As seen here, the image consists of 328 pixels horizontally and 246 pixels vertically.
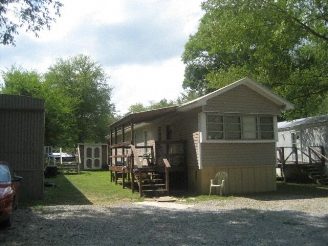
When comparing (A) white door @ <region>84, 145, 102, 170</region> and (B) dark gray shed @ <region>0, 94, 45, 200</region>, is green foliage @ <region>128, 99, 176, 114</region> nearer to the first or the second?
(A) white door @ <region>84, 145, 102, 170</region>

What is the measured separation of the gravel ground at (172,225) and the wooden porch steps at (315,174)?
6.84 meters

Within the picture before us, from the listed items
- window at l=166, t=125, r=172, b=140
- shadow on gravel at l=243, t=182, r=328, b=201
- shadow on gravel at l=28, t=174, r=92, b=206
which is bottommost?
shadow on gravel at l=243, t=182, r=328, b=201

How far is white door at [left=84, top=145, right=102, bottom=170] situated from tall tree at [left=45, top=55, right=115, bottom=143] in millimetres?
10285

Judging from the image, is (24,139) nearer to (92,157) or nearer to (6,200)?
(6,200)

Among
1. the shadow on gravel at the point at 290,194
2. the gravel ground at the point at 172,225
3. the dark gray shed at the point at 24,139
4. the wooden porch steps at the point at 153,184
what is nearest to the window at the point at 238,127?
the shadow on gravel at the point at 290,194

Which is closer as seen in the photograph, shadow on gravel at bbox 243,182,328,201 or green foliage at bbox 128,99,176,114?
shadow on gravel at bbox 243,182,328,201

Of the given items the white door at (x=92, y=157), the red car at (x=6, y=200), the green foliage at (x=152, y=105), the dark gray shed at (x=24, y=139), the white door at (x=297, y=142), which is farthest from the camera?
the green foliage at (x=152, y=105)

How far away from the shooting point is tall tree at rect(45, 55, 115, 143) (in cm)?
4259

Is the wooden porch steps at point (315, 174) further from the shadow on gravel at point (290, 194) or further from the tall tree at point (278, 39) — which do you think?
the tall tree at point (278, 39)

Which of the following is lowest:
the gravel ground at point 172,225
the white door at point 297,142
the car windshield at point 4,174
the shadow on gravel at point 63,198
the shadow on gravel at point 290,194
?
the shadow on gravel at point 290,194

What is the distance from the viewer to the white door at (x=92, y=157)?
103 feet

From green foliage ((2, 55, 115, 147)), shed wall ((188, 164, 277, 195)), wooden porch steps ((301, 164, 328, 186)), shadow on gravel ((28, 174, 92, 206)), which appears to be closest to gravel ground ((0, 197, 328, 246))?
shadow on gravel ((28, 174, 92, 206))

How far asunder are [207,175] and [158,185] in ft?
6.52

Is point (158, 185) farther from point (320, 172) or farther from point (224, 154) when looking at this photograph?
point (320, 172)
